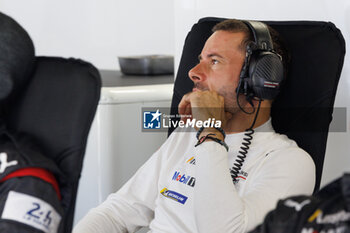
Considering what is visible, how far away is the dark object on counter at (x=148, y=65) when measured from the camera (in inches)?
101

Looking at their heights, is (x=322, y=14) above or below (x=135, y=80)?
above

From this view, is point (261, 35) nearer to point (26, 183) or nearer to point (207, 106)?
point (207, 106)

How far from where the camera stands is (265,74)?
4.38 feet

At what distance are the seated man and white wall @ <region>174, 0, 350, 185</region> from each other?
0.27m

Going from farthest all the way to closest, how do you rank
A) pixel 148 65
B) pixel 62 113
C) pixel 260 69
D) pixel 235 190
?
pixel 148 65
pixel 260 69
pixel 235 190
pixel 62 113

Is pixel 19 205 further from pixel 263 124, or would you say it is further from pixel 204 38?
pixel 204 38

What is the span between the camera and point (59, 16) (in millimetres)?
3410

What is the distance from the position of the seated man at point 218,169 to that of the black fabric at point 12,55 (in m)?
0.48

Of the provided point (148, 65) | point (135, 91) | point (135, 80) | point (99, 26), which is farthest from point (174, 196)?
point (99, 26)

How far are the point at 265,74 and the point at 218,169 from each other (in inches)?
10.4

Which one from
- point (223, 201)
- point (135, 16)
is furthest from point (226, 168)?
point (135, 16)

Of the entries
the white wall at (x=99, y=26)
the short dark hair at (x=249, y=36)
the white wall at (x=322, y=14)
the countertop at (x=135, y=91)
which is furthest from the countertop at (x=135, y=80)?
the white wall at (x=99, y=26)

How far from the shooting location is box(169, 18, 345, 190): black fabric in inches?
55.6

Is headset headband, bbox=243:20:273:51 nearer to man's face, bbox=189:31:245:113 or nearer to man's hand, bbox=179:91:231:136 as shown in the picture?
man's face, bbox=189:31:245:113
